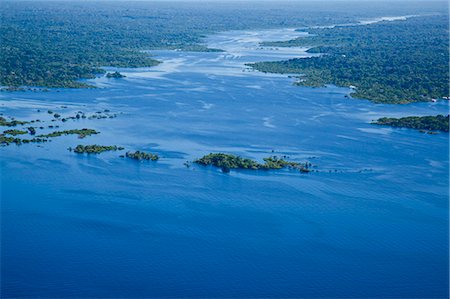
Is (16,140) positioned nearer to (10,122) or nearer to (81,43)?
(10,122)

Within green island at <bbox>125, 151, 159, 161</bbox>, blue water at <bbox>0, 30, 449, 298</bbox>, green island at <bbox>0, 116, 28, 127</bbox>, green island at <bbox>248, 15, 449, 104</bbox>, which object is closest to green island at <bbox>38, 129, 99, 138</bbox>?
blue water at <bbox>0, 30, 449, 298</bbox>

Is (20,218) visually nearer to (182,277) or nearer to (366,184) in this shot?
(182,277)

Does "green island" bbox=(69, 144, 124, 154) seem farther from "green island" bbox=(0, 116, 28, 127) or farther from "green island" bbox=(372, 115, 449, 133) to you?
"green island" bbox=(372, 115, 449, 133)

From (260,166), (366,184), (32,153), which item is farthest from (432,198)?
(32,153)

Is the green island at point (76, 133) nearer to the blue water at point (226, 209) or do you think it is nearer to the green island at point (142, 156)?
the blue water at point (226, 209)

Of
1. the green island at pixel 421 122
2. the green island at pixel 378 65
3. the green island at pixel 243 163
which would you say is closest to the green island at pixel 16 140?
the green island at pixel 243 163

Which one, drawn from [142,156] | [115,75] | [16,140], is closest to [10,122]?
[16,140]

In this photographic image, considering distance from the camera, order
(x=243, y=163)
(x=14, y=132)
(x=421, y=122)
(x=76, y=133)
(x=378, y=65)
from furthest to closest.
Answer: (x=378, y=65), (x=421, y=122), (x=76, y=133), (x=14, y=132), (x=243, y=163)
